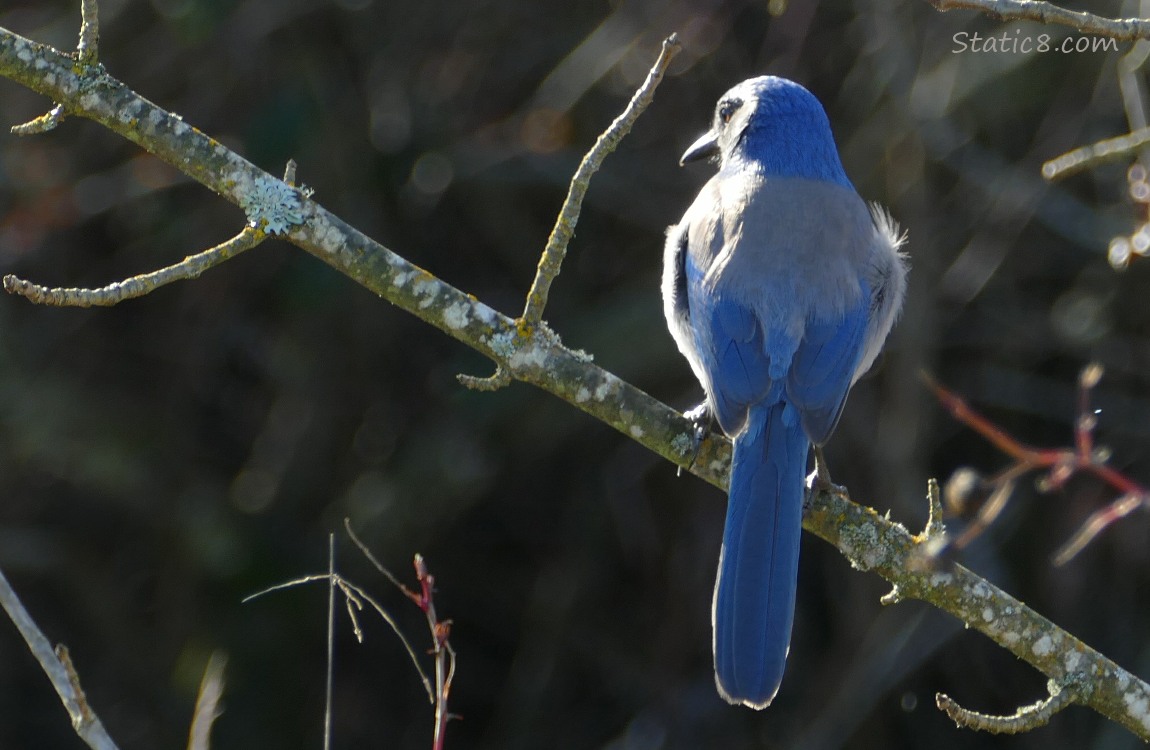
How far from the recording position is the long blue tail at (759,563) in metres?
3.06

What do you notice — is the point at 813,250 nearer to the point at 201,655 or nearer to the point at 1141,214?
the point at 1141,214

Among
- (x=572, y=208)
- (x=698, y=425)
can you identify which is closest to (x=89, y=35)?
(x=572, y=208)

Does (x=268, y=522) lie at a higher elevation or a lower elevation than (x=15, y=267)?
lower

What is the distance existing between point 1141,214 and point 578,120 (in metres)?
2.45

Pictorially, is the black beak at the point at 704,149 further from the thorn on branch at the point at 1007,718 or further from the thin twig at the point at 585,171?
the thorn on branch at the point at 1007,718

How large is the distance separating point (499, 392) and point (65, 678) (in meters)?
3.16

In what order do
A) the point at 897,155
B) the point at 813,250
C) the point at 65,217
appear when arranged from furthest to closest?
1. the point at 897,155
2. the point at 65,217
3. the point at 813,250

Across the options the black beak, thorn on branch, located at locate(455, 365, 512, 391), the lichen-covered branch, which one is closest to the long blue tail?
the lichen-covered branch

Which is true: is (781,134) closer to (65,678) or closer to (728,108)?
(728,108)

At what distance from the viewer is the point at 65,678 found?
7.08 ft

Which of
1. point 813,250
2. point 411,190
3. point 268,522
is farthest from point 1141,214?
point 268,522

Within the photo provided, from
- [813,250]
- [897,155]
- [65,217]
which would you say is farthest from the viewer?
[897,155]

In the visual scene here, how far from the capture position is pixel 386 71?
5480 mm

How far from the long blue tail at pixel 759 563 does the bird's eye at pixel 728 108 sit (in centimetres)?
156
